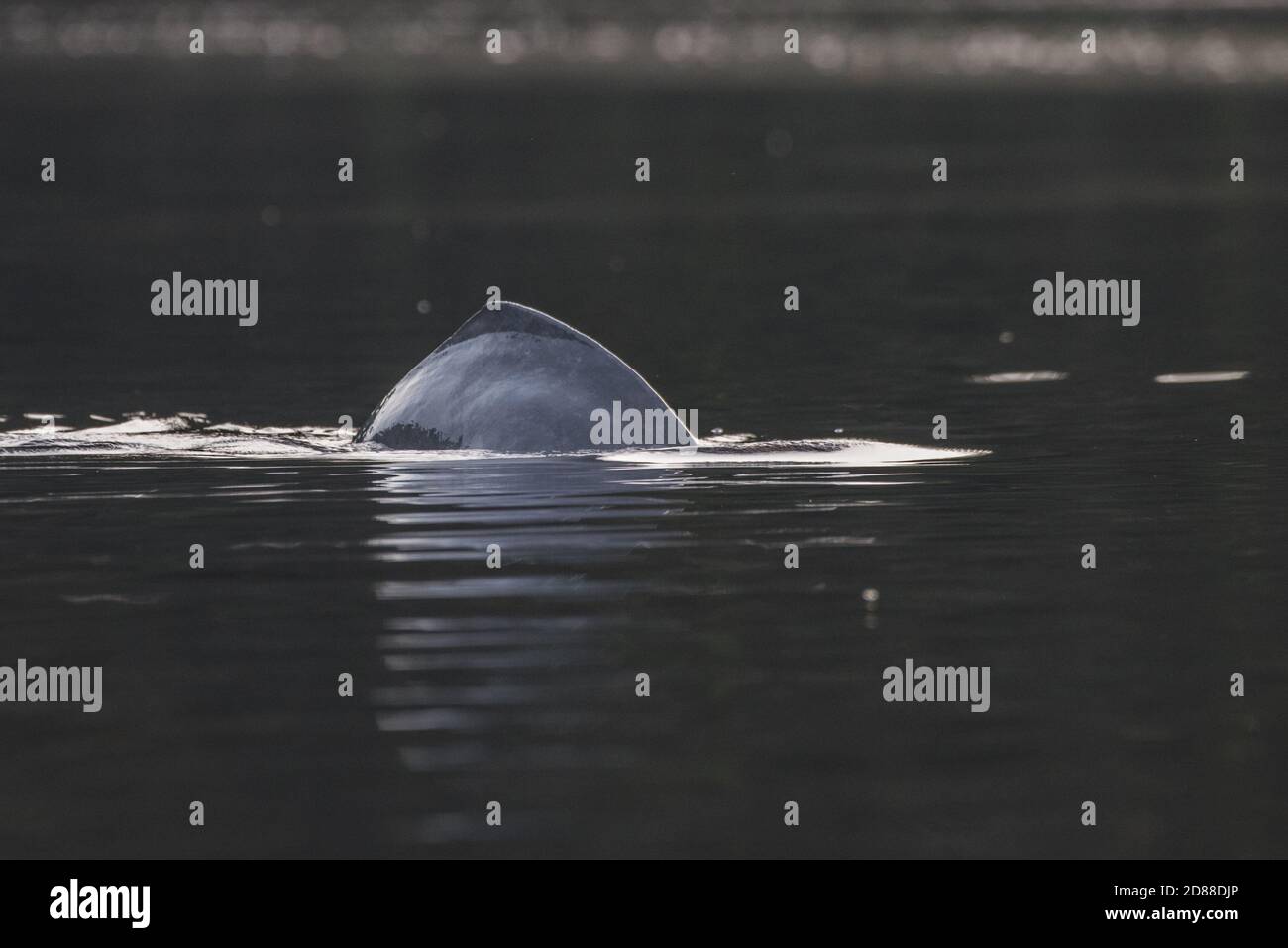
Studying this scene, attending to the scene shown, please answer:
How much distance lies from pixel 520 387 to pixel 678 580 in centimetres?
500

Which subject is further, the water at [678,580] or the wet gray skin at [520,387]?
the wet gray skin at [520,387]

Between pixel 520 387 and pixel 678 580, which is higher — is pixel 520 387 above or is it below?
above

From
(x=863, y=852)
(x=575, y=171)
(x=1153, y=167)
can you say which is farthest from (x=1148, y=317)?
(x=575, y=171)

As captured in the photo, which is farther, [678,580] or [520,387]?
[520,387]

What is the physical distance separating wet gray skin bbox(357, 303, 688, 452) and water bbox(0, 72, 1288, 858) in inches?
15.5

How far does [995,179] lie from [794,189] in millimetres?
4534

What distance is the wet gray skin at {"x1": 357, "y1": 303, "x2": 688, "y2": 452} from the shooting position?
19016mm

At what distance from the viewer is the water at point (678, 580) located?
33.6 feet

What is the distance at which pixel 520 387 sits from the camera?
19.1m

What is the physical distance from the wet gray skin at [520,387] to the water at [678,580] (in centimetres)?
39

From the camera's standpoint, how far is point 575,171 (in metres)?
66.8

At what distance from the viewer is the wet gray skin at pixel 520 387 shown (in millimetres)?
19016

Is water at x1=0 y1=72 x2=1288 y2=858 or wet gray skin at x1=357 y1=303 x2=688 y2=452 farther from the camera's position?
wet gray skin at x1=357 y1=303 x2=688 y2=452

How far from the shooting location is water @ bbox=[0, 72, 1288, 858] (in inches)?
403
